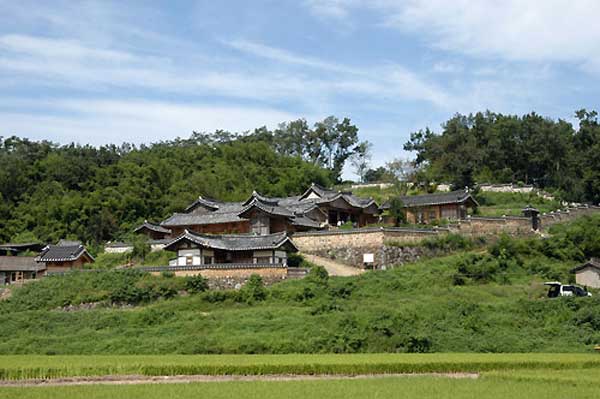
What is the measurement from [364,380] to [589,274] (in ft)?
65.8

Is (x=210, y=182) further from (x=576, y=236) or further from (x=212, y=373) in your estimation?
(x=212, y=373)

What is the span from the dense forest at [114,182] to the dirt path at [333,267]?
17533 millimetres

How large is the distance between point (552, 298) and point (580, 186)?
107ft

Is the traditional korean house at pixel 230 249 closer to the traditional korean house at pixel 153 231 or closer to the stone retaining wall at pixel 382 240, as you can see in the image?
the stone retaining wall at pixel 382 240

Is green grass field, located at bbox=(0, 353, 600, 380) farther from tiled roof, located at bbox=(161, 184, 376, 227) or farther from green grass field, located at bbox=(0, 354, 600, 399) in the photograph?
tiled roof, located at bbox=(161, 184, 376, 227)

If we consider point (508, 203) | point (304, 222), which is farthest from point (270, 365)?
point (508, 203)

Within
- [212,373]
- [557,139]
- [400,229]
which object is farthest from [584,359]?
[557,139]

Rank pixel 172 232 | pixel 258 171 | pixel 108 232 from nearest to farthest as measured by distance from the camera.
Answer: pixel 172 232, pixel 108 232, pixel 258 171

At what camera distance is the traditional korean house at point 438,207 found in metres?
49.1

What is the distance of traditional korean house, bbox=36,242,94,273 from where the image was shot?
133 ft

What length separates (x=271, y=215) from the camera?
4278 cm

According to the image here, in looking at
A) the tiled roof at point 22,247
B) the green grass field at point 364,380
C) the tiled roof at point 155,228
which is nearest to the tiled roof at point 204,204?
the tiled roof at point 155,228

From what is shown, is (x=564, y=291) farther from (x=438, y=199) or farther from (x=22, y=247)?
(x=22, y=247)

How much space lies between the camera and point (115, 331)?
2733cm
